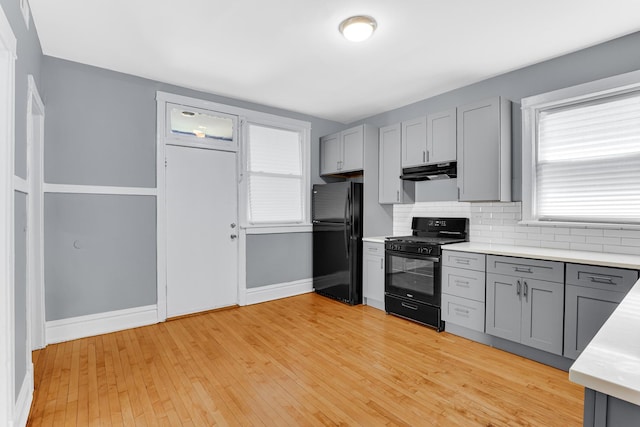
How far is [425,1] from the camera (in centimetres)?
233

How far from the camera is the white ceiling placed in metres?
2.41

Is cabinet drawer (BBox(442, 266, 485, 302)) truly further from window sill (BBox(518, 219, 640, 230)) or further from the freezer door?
the freezer door

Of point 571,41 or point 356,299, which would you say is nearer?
point 571,41

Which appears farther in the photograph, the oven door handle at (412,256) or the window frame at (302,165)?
the window frame at (302,165)

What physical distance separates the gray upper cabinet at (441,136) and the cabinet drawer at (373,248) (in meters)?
1.21

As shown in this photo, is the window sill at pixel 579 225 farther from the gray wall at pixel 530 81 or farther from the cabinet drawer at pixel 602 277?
the cabinet drawer at pixel 602 277

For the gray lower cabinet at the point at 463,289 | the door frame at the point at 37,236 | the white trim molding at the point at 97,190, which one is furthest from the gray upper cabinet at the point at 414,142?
the door frame at the point at 37,236

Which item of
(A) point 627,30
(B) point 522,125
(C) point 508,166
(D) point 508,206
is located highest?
(A) point 627,30

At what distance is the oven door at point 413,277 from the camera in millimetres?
3504

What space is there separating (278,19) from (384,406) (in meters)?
2.90

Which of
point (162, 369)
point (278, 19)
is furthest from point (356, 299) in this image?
point (278, 19)

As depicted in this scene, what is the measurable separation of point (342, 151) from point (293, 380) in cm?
323

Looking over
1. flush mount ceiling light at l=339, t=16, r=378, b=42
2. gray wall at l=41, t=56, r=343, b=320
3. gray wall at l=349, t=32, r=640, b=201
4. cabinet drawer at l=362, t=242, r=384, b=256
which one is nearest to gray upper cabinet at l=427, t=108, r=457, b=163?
gray wall at l=349, t=32, r=640, b=201

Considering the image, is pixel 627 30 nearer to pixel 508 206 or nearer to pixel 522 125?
pixel 522 125
